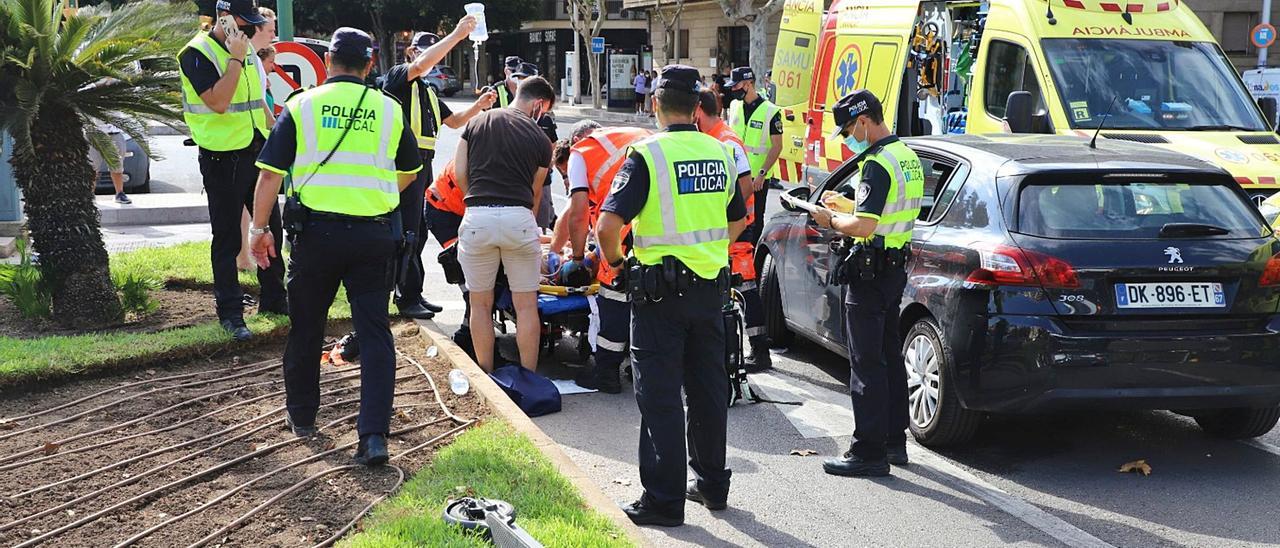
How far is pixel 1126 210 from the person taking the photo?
6.04 metres

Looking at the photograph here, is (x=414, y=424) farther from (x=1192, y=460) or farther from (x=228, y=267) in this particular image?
(x=1192, y=460)

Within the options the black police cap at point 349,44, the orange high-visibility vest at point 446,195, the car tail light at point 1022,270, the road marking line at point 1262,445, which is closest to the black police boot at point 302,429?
the black police cap at point 349,44

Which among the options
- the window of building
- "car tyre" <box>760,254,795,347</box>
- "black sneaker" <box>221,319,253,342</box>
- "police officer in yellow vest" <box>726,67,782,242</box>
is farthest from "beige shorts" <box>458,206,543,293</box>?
the window of building

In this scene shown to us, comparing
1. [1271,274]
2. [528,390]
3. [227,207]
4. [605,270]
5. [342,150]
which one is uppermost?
[342,150]

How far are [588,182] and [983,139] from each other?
2158 millimetres

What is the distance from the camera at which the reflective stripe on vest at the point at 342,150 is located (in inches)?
209

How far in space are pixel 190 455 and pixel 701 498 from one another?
6.87 ft

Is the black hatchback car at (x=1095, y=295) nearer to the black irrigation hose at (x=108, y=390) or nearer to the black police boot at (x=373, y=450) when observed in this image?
the black police boot at (x=373, y=450)

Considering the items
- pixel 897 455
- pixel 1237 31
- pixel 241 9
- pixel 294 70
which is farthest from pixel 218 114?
pixel 1237 31

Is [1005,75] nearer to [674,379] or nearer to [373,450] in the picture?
[674,379]

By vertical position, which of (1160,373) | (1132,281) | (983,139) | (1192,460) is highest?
(983,139)

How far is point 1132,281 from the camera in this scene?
5.76 metres

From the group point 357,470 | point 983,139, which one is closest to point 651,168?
point 357,470

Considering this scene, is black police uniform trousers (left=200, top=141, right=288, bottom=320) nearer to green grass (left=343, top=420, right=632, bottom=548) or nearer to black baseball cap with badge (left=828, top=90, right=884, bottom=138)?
green grass (left=343, top=420, right=632, bottom=548)
